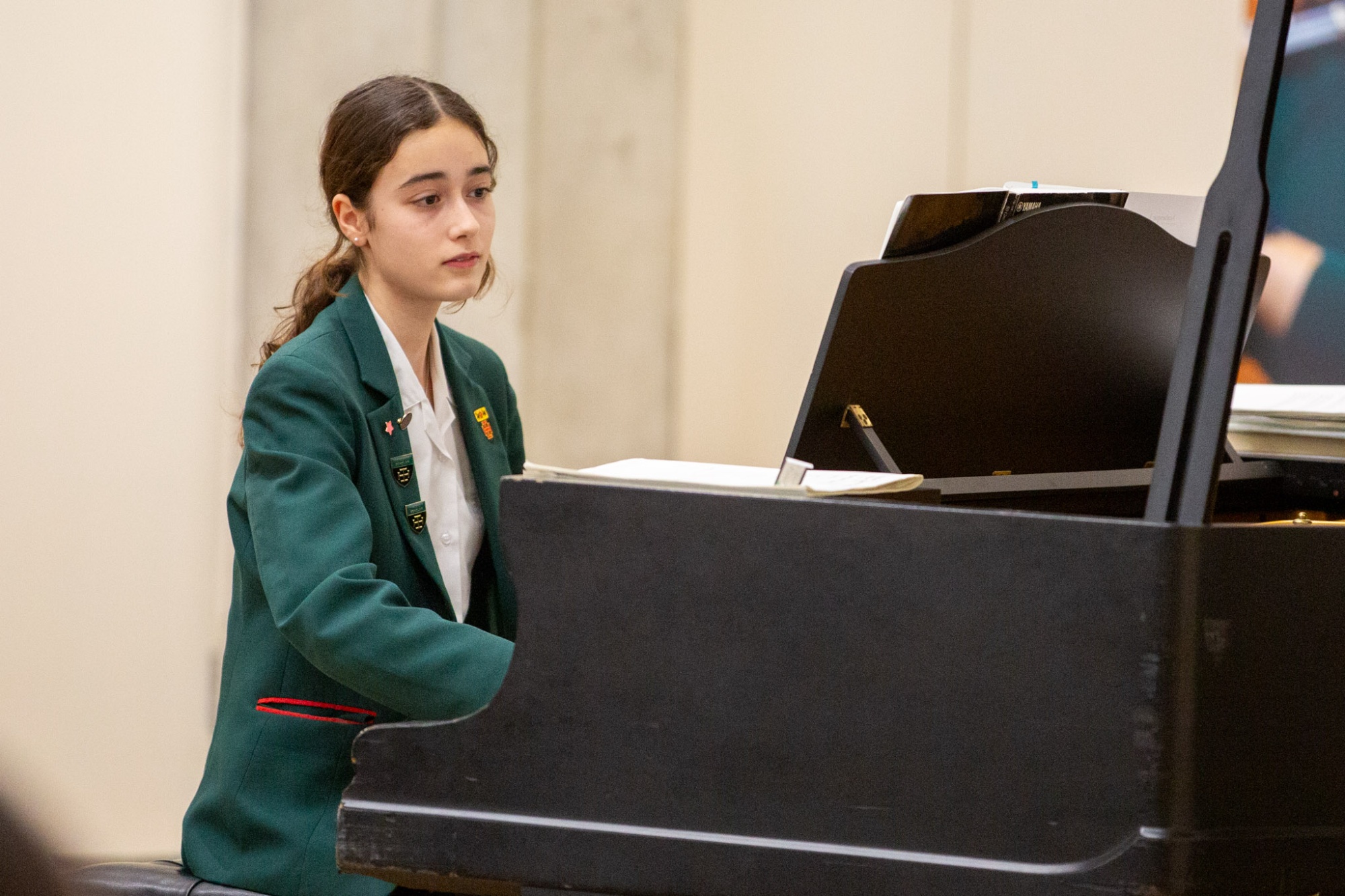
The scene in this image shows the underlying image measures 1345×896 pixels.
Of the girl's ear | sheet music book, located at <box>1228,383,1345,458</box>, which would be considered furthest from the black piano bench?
sheet music book, located at <box>1228,383,1345,458</box>

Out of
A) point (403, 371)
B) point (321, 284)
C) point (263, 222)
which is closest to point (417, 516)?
point (403, 371)

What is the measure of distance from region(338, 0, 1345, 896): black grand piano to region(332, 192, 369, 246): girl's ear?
64 cm

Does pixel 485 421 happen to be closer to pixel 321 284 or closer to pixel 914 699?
pixel 321 284

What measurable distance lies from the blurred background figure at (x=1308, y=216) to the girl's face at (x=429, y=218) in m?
1.26

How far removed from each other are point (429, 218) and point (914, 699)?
0.83 metres

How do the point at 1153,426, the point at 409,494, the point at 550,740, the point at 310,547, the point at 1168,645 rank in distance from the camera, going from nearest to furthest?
the point at 1168,645
the point at 550,740
the point at 310,547
the point at 409,494
the point at 1153,426

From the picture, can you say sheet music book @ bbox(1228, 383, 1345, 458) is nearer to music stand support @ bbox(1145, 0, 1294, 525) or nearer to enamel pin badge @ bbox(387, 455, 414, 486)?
music stand support @ bbox(1145, 0, 1294, 525)

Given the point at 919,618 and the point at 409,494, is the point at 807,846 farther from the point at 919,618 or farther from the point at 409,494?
the point at 409,494

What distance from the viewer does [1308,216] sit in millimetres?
2047

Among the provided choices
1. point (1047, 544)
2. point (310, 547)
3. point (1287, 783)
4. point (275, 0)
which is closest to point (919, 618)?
point (1047, 544)

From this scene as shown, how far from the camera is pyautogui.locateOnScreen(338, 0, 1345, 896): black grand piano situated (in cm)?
96

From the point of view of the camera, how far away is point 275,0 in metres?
2.98

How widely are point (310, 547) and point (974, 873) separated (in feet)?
2.19

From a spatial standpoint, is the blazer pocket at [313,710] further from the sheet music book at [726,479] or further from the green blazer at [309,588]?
the sheet music book at [726,479]
